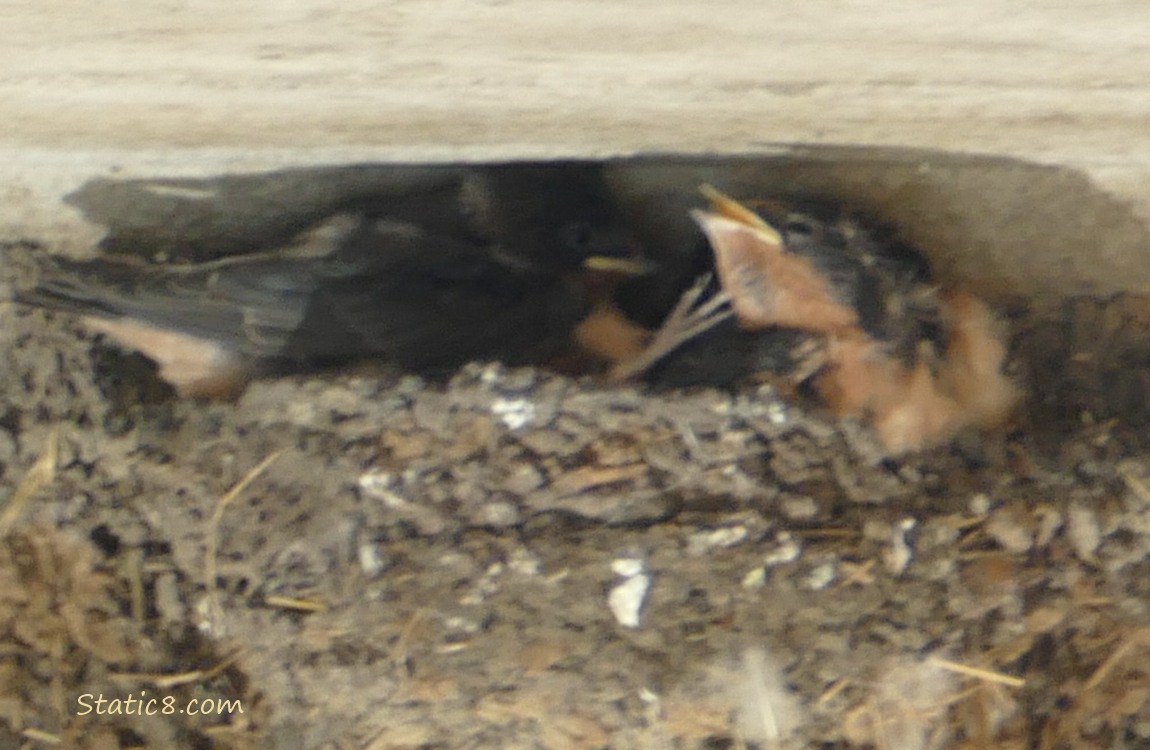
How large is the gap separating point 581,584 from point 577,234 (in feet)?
2.30

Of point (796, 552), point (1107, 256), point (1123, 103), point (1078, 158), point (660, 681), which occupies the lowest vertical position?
point (660, 681)

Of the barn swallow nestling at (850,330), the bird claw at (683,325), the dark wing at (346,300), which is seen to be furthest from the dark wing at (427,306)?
the barn swallow nestling at (850,330)

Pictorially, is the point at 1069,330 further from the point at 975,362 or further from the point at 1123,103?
the point at 1123,103

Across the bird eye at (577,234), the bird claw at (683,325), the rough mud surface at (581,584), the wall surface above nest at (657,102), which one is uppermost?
the wall surface above nest at (657,102)

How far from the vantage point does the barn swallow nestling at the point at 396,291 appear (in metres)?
1.95

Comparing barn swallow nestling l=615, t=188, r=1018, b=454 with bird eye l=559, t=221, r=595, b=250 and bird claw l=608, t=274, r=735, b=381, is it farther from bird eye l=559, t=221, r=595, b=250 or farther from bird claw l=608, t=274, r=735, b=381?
bird eye l=559, t=221, r=595, b=250

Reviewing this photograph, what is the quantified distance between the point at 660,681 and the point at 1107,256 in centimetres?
99

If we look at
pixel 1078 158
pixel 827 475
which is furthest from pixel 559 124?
pixel 1078 158

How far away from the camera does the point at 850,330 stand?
6.43 feet

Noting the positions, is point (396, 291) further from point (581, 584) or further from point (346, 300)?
point (581, 584)

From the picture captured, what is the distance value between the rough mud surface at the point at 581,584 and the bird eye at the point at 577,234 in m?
0.46

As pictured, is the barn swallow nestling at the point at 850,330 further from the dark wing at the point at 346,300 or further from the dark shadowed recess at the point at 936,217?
the dark wing at the point at 346,300

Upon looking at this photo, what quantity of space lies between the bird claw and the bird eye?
20cm

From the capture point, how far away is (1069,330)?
7.04 feet
